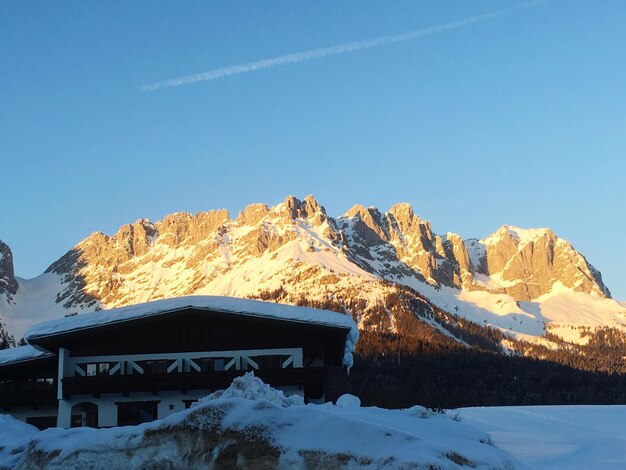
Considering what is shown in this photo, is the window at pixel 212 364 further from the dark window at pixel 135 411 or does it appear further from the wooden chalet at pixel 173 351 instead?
the dark window at pixel 135 411

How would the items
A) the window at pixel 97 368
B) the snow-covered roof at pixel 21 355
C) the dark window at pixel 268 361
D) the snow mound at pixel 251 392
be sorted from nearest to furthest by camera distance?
the snow mound at pixel 251 392 → the dark window at pixel 268 361 → the window at pixel 97 368 → the snow-covered roof at pixel 21 355

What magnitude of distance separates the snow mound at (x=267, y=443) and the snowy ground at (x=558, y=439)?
2803mm

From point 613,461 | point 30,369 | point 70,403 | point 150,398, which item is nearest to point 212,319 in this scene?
point 150,398

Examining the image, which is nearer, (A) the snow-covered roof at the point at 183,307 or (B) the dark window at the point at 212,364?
(A) the snow-covered roof at the point at 183,307

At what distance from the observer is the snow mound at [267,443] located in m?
13.2

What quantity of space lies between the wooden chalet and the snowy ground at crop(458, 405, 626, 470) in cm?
884

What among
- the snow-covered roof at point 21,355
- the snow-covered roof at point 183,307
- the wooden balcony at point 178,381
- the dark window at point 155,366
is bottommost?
the wooden balcony at point 178,381

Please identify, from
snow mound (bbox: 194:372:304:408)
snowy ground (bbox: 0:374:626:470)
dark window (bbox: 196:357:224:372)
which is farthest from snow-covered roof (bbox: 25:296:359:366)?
snowy ground (bbox: 0:374:626:470)

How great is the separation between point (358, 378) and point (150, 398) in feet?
428

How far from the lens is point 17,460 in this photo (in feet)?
53.8

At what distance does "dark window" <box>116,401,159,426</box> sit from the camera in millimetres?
36438

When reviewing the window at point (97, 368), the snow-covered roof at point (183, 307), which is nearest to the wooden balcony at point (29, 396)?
the window at point (97, 368)

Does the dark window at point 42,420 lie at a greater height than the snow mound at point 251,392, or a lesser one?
lesser

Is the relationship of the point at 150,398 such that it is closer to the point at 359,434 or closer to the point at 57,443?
the point at 57,443
